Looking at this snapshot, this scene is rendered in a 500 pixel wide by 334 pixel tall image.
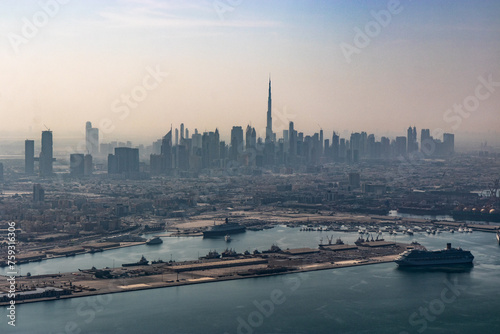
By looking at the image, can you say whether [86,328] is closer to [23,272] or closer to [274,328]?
[274,328]

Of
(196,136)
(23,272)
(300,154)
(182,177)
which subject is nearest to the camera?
(23,272)

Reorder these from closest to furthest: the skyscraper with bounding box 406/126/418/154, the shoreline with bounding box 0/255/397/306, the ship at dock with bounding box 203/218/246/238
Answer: the shoreline with bounding box 0/255/397/306
the ship at dock with bounding box 203/218/246/238
the skyscraper with bounding box 406/126/418/154

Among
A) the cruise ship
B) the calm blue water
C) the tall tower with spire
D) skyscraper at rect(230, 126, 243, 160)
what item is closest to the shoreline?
the calm blue water

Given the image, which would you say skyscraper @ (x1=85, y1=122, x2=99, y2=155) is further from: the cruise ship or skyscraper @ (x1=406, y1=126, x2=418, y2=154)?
the cruise ship

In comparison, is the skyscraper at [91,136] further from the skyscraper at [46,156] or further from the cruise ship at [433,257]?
the cruise ship at [433,257]

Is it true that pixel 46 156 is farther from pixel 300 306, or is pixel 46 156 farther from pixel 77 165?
pixel 300 306

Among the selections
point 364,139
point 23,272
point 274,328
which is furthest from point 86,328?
point 364,139

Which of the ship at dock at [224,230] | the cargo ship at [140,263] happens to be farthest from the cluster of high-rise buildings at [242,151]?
the cargo ship at [140,263]

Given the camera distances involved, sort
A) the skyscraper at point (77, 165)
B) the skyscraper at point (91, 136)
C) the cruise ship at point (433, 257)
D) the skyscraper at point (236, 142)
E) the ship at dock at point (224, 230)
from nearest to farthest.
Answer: the cruise ship at point (433, 257) → the ship at dock at point (224, 230) → the skyscraper at point (77, 165) → the skyscraper at point (236, 142) → the skyscraper at point (91, 136)
